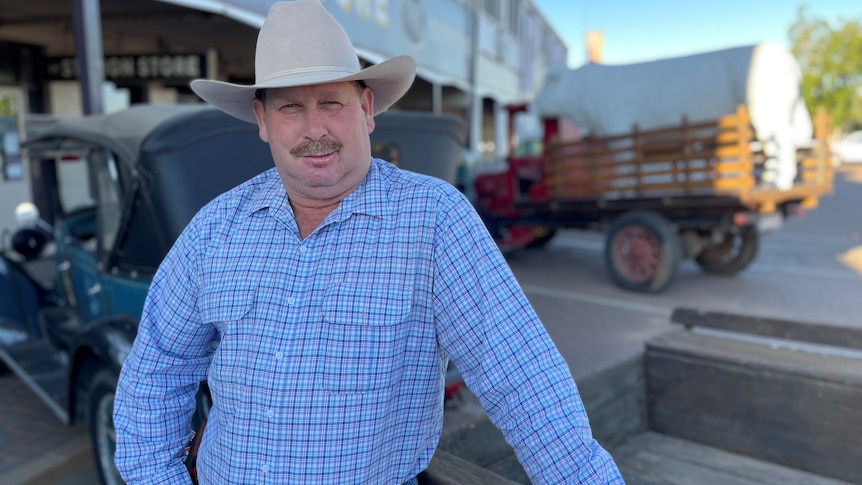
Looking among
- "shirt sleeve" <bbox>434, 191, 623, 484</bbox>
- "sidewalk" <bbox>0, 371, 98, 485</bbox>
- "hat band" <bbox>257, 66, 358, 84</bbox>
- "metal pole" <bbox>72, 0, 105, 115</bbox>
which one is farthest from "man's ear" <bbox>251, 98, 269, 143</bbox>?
"metal pole" <bbox>72, 0, 105, 115</bbox>

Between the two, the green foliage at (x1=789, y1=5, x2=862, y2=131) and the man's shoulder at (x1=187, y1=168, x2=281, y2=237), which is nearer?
the man's shoulder at (x1=187, y1=168, x2=281, y2=237)

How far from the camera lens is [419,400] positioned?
5.05 ft

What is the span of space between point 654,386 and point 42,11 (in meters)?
8.65

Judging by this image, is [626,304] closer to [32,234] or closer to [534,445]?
[32,234]

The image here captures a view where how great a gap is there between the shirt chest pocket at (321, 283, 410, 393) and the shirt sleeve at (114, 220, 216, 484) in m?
0.39

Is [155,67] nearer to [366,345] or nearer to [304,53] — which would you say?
[304,53]

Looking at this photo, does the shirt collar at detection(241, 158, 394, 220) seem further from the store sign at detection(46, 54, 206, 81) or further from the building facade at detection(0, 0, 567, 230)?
the store sign at detection(46, 54, 206, 81)

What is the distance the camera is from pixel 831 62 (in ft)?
123

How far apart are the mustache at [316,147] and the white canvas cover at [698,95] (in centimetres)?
736

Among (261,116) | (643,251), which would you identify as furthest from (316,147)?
(643,251)

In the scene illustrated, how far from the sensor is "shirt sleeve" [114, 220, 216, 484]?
5.29 feet

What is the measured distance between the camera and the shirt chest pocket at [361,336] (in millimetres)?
1425

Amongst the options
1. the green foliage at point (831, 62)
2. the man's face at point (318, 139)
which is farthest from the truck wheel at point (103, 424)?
the green foliage at point (831, 62)

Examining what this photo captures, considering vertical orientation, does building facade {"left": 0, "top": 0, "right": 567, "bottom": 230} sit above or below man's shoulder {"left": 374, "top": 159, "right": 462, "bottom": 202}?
above
